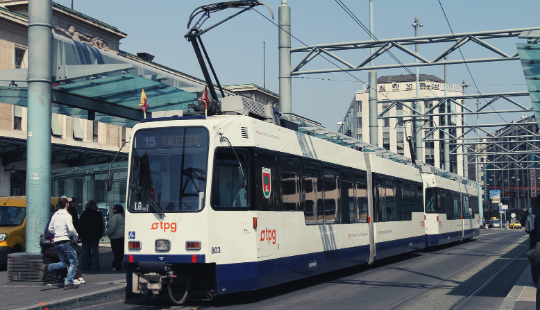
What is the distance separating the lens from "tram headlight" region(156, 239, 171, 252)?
9.49m

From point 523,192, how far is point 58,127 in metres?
119

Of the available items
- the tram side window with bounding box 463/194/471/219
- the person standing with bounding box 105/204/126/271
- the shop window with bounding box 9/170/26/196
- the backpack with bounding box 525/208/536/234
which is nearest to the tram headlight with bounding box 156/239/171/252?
the person standing with bounding box 105/204/126/271

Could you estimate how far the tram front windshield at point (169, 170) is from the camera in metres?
9.49

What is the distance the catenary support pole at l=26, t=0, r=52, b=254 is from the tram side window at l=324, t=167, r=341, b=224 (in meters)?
5.30

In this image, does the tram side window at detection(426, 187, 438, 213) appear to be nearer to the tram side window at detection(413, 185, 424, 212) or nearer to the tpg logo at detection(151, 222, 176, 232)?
the tram side window at detection(413, 185, 424, 212)

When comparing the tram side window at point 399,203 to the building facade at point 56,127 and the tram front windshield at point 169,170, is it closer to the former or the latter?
the tram front windshield at point 169,170

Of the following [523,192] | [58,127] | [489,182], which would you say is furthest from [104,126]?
[489,182]

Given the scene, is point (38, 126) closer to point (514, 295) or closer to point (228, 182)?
point (228, 182)

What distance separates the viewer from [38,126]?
1164cm

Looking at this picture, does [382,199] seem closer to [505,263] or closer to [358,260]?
[358,260]

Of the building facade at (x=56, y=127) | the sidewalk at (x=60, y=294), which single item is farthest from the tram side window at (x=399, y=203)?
the building facade at (x=56, y=127)

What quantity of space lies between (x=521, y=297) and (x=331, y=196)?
4299mm

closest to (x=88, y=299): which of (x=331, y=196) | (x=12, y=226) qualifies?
(x=331, y=196)

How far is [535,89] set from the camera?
468 inches
